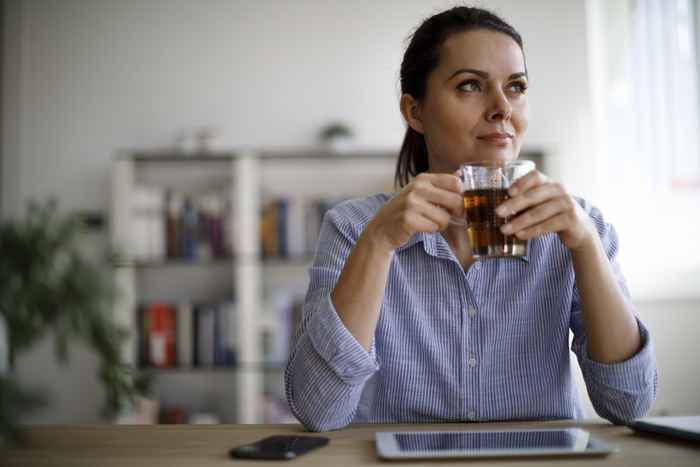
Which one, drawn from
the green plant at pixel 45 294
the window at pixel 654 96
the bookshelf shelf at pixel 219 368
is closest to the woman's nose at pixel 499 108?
the green plant at pixel 45 294

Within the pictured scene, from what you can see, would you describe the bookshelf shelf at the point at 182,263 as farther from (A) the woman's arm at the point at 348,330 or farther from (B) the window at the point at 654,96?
(A) the woman's arm at the point at 348,330

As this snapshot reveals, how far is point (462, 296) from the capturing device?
137cm

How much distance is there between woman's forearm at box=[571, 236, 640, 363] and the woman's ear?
607 millimetres

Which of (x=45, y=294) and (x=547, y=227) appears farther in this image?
(x=547, y=227)

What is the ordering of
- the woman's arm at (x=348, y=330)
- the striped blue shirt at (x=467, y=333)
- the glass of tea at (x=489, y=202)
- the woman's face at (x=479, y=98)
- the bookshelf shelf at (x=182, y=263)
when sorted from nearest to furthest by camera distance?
the glass of tea at (x=489, y=202), the woman's arm at (x=348, y=330), the striped blue shirt at (x=467, y=333), the woman's face at (x=479, y=98), the bookshelf shelf at (x=182, y=263)

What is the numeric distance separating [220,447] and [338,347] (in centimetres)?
29

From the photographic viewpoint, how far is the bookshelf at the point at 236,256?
Answer: 3.79 m

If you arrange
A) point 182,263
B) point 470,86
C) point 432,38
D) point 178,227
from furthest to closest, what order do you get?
point 182,263 < point 178,227 < point 432,38 < point 470,86

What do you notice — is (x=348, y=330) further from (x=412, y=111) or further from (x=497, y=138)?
(x=412, y=111)

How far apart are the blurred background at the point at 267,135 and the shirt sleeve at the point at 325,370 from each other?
8.74 feet

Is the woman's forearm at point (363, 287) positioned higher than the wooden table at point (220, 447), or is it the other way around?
the woman's forearm at point (363, 287)

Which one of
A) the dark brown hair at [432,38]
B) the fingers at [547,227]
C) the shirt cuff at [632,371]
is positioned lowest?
the shirt cuff at [632,371]

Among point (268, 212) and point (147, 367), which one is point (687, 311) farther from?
point (147, 367)

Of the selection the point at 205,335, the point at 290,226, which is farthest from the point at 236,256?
the point at 205,335
